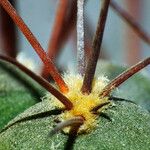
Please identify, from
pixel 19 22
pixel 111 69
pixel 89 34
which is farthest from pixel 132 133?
pixel 89 34

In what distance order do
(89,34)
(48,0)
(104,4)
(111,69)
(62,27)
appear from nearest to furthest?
(104,4) → (111,69) → (62,27) → (89,34) → (48,0)

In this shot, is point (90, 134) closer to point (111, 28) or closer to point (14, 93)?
point (14, 93)

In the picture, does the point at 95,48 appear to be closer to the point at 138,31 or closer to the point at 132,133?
the point at 132,133

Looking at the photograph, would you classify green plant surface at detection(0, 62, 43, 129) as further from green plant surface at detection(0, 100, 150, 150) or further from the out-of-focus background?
the out-of-focus background

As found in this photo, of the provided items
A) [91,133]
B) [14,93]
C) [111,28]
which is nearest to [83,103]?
[91,133]

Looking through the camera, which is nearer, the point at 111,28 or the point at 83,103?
the point at 83,103

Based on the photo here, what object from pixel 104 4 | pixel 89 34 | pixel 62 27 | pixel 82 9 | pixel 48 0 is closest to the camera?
pixel 104 4

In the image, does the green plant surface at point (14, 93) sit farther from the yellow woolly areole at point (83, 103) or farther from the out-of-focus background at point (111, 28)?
the out-of-focus background at point (111, 28)
